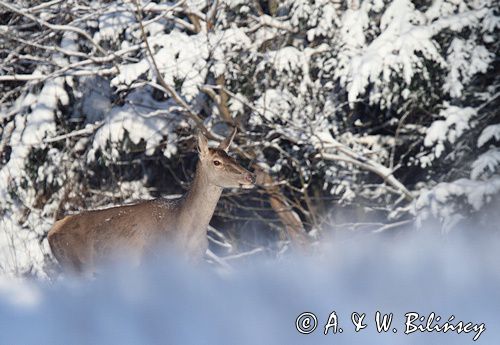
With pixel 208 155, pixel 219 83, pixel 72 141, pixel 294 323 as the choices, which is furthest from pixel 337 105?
pixel 294 323

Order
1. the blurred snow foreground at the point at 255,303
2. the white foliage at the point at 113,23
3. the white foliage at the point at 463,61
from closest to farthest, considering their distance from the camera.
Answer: the blurred snow foreground at the point at 255,303 → the white foliage at the point at 463,61 → the white foliage at the point at 113,23

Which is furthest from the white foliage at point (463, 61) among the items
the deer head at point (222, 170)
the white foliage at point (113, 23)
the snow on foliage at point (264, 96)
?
the white foliage at point (113, 23)

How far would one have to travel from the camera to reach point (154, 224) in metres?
7.11

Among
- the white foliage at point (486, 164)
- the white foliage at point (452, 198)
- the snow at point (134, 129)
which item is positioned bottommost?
the snow at point (134, 129)

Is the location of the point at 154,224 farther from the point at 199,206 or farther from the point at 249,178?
the point at 249,178

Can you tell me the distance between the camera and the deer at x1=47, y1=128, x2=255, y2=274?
6926mm

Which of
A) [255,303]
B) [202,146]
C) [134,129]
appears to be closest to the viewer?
[255,303]

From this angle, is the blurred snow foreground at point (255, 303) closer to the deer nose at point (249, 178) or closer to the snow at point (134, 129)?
the deer nose at point (249, 178)

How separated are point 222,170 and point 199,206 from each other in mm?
383

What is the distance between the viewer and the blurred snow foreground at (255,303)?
4.32 m

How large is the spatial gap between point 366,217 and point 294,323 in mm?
9053

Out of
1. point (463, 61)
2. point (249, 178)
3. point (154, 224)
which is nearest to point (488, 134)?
point (463, 61)

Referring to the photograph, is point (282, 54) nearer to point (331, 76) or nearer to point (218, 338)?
point (331, 76)

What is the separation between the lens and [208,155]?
730cm
